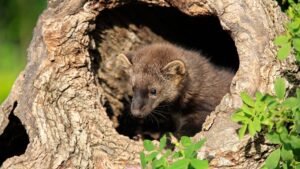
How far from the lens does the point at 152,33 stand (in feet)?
23.7

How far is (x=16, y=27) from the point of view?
11008mm

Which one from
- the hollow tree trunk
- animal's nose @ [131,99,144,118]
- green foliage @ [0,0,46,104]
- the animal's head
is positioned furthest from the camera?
green foliage @ [0,0,46,104]

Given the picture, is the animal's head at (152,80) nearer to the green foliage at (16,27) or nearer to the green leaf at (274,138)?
the green leaf at (274,138)

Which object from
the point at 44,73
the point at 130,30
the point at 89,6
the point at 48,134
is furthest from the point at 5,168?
the point at 130,30

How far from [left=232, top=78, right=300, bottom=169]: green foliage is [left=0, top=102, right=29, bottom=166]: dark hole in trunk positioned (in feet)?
6.46

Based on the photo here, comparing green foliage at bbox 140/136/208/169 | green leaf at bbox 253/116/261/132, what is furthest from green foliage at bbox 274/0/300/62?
green foliage at bbox 140/136/208/169

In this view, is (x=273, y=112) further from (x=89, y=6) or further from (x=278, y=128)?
(x=89, y=6)

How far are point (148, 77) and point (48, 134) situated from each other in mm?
1346

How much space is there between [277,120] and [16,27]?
687 cm

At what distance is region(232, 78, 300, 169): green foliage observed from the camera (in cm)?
474

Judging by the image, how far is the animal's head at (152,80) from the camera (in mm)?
6535

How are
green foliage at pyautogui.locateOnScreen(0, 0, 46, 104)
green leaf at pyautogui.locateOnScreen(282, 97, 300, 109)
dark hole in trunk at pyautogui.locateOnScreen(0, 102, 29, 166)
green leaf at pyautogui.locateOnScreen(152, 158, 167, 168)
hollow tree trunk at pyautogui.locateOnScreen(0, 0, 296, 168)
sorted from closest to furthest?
green leaf at pyautogui.locateOnScreen(282, 97, 300, 109)
green leaf at pyautogui.locateOnScreen(152, 158, 167, 168)
hollow tree trunk at pyautogui.locateOnScreen(0, 0, 296, 168)
dark hole in trunk at pyautogui.locateOnScreen(0, 102, 29, 166)
green foliage at pyautogui.locateOnScreen(0, 0, 46, 104)

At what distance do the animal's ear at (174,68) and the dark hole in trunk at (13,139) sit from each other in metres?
1.36

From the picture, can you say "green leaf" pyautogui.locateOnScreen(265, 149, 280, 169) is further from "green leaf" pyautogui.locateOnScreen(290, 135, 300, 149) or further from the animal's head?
the animal's head
